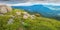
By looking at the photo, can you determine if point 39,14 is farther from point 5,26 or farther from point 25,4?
point 5,26

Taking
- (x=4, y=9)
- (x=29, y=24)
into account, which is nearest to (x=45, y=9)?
(x=29, y=24)

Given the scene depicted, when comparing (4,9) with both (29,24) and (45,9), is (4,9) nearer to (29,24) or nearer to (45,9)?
Result: (29,24)

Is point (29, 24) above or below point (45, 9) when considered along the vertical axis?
below

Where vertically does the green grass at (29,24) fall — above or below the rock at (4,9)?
below

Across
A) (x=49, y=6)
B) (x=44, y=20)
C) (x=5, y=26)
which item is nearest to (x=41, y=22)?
(x=44, y=20)
